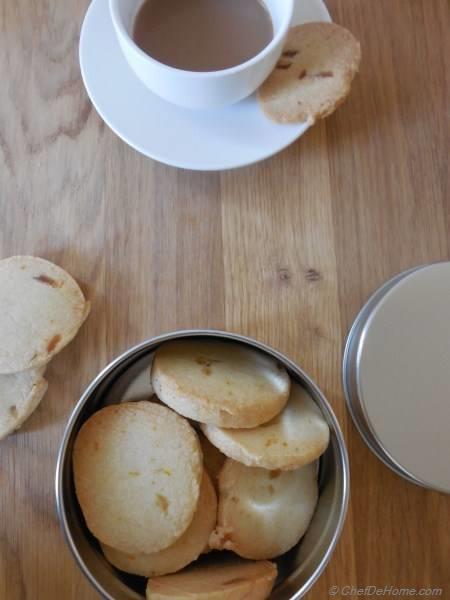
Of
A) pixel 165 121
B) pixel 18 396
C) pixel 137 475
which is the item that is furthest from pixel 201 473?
pixel 165 121

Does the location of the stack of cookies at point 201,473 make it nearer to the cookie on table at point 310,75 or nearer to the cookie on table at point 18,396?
the cookie on table at point 18,396

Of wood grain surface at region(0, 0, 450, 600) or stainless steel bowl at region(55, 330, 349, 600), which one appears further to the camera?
wood grain surface at region(0, 0, 450, 600)

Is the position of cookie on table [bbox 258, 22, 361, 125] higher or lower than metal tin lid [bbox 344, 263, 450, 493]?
higher

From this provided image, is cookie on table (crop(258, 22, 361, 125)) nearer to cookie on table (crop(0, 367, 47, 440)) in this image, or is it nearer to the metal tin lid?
the metal tin lid

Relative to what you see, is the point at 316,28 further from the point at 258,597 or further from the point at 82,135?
the point at 258,597

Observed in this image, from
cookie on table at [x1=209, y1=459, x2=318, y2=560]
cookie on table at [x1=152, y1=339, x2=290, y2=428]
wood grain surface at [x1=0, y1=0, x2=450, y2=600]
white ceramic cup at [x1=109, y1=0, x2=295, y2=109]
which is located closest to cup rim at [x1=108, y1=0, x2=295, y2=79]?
white ceramic cup at [x1=109, y1=0, x2=295, y2=109]

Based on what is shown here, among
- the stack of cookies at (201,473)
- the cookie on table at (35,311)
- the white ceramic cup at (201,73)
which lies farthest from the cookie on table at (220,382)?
the white ceramic cup at (201,73)
